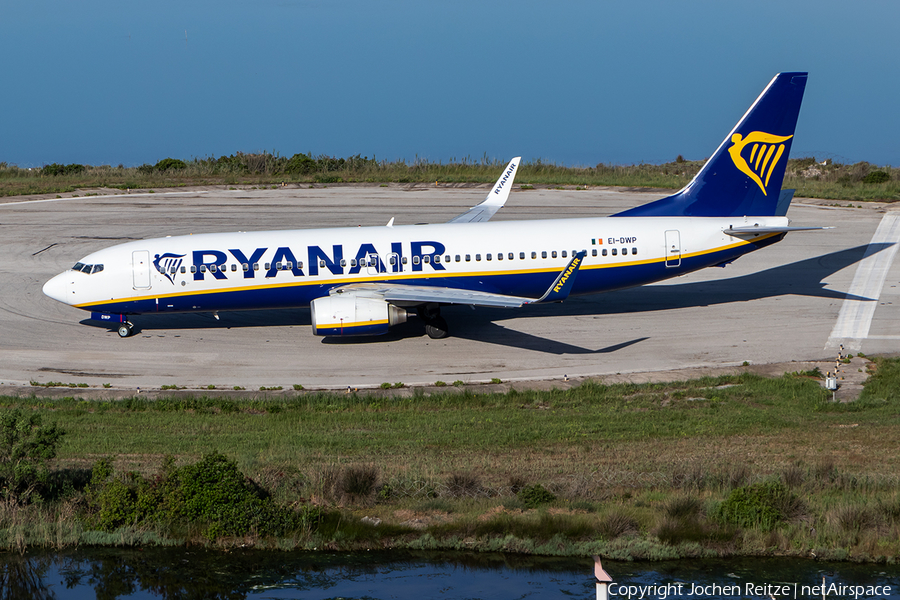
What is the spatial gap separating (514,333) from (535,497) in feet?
61.2

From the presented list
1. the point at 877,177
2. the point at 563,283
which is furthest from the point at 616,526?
the point at 877,177

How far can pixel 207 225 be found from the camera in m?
55.6

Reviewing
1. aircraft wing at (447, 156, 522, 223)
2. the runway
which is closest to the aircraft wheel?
the runway

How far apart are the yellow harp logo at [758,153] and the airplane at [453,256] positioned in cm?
4

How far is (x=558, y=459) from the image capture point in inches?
832

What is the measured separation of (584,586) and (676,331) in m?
21.9

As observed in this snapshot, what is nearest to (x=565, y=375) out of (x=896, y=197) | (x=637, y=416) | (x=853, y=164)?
(x=637, y=416)

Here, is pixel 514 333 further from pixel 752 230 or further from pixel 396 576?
pixel 396 576

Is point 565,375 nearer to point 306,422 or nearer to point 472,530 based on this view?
point 306,422

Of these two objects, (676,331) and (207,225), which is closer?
(676,331)

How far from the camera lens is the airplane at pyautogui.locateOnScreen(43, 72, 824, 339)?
3388 cm

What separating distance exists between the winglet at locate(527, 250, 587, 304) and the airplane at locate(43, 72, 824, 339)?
388 centimetres

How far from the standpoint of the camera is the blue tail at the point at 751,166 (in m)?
34.9

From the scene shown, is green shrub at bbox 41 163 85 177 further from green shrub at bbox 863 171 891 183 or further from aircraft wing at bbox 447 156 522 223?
green shrub at bbox 863 171 891 183
